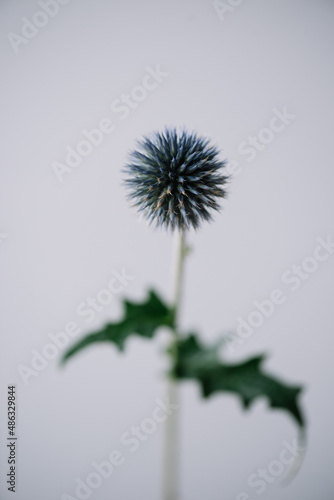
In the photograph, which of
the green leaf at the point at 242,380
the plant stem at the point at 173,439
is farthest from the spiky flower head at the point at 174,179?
the green leaf at the point at 242,380

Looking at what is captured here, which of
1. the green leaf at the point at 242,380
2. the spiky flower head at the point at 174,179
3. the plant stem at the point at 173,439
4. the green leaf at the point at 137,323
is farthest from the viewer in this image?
the spiky flower head at the point at 174,179

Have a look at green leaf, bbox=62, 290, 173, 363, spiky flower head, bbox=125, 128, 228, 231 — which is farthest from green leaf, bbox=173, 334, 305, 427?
spiky flower head, bbox=125, 128, 228, 231

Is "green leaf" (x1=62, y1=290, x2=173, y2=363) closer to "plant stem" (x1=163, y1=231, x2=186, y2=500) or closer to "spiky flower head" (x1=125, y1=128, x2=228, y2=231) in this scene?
"plant stem" (x1=163, y1=231, x2=186, y2=500)

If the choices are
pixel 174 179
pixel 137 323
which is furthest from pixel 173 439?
pixel 174 179

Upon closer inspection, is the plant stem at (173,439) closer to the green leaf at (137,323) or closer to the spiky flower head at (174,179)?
the green leaf at (137,323)

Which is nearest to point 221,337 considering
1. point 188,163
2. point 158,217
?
point 158,217
